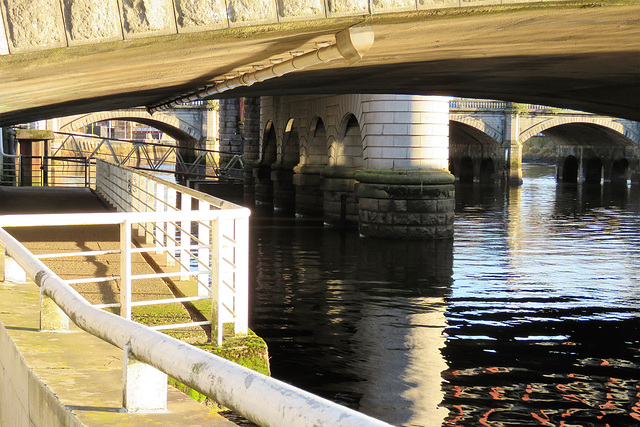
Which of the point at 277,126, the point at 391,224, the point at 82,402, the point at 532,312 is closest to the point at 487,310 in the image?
the point at 532,312

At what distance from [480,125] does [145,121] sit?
78.6 ft

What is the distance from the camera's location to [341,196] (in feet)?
87.3

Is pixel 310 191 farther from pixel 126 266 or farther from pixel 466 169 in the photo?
pixel 466 169

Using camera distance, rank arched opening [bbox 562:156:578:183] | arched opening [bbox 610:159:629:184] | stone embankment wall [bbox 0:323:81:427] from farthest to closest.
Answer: arched opening [bbox 562:156:578:183] → arched opening [bbox 610:159:629:184] → stone embankment wall [bbox 0:323:81:427]

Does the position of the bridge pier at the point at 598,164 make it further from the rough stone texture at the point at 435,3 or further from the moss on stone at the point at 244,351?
the moss on stone at the point at 244,351

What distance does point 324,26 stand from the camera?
686 cm

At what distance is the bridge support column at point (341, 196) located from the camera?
Answer: 26.5 m

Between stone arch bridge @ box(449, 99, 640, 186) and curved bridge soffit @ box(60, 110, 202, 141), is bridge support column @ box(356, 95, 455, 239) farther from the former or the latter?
curved bridge soffit @ box(60, 110, 202, 141)

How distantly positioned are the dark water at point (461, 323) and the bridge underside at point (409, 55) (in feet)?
12.6

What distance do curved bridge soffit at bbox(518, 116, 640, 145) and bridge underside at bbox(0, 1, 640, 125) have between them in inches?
1564

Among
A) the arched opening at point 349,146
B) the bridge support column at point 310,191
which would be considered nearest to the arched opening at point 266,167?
the bridge support column at point 310,191

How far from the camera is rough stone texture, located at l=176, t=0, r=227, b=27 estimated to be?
6.14 meters

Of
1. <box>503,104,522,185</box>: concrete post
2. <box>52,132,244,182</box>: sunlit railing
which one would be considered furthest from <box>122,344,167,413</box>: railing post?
<box>503,104,522,185</box>: concrete post

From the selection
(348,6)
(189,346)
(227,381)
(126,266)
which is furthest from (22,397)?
(348,6)
